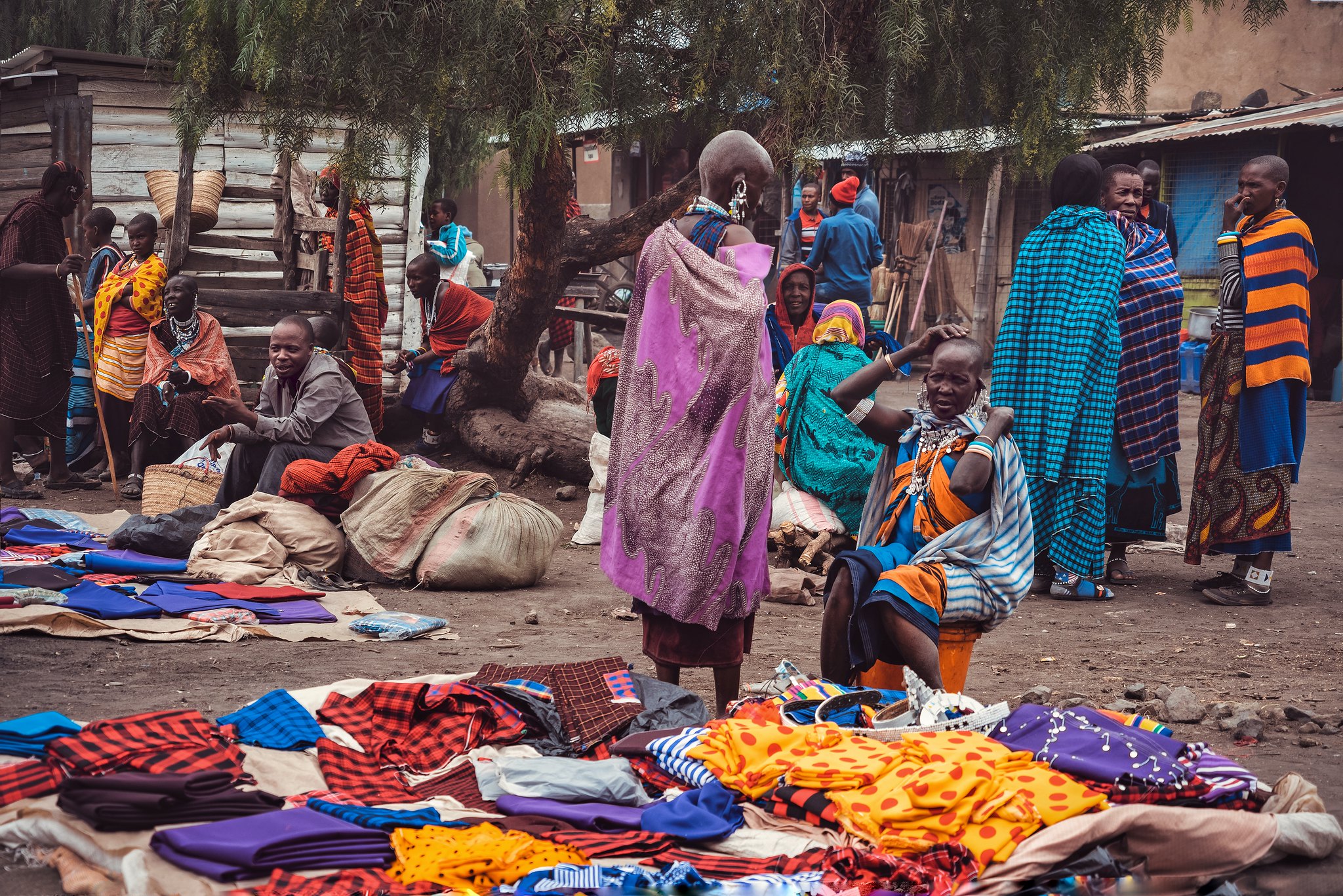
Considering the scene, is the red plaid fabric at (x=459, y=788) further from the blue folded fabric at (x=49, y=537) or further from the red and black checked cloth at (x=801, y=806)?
the blue folded fabric at (x=49, y=537)

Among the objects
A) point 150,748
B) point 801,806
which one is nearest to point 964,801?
point 801,806

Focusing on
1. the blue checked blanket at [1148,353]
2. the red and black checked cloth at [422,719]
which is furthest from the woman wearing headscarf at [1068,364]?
the red and black checked cloth at [422,719]

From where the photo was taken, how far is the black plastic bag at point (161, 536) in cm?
679

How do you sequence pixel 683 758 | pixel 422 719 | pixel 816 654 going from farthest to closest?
pixel 816 654 < pixel 422 719 < pixel 683 758

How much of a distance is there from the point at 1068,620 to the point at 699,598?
2740mm

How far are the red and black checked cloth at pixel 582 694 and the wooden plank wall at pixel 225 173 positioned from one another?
6.61m

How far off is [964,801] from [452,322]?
782 cm

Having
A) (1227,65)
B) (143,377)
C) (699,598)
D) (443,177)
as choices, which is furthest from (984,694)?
(1227,65)

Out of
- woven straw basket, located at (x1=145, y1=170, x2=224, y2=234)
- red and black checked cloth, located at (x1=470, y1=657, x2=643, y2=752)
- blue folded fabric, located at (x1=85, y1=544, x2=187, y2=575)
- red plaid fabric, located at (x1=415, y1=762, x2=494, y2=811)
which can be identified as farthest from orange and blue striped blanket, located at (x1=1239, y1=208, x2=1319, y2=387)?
woven straw basket, located at (x1=145, y1=170, x2=224, y2=234)

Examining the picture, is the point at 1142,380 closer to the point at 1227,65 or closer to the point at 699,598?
the point at 699,598

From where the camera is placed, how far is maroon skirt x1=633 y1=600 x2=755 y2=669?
4.17 metres

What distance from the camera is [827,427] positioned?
23.7 feet

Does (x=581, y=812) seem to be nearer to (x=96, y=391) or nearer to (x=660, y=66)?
(x=660, y=66)

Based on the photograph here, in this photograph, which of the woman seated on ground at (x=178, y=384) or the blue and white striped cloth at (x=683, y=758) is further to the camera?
the woman seated on ground at (x=178, y=384)
